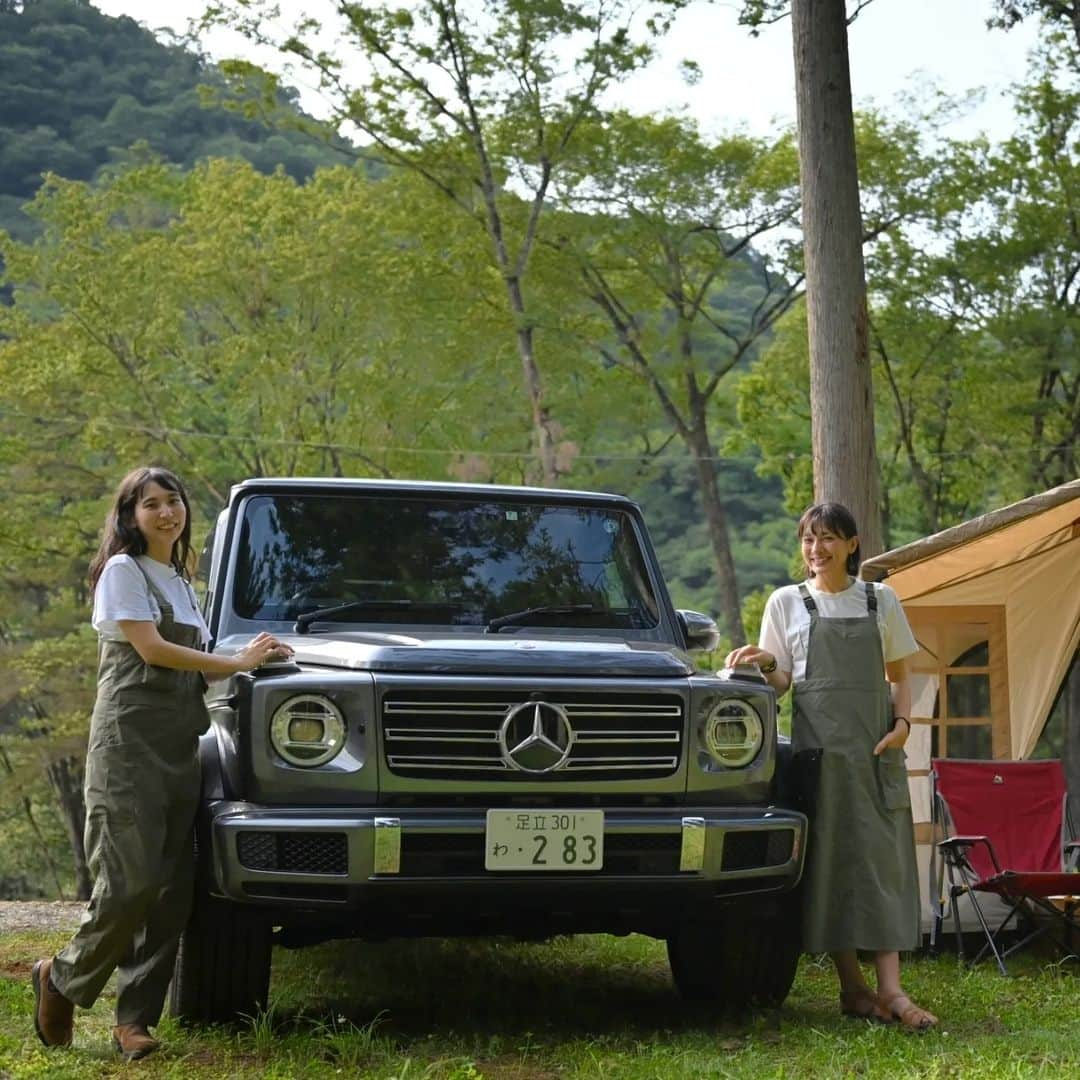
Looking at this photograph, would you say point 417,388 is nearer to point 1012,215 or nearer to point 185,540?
point 1012,215

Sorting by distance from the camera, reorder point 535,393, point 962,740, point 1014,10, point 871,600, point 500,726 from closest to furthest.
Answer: point 500,726
point 871,600
point 962,740
point 1014,10
point 535,393

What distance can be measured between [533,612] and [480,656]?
868 millimetres

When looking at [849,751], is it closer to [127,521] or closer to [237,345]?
[127,521]

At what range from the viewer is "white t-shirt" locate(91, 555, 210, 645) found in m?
5.06

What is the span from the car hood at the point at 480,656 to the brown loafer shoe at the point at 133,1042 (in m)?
1.18

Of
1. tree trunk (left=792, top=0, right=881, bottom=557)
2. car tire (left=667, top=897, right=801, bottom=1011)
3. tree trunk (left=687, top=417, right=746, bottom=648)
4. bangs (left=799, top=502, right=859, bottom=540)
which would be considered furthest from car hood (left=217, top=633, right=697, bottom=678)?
Result: tree trunk (left=687, top=417, right=746, bottom=648)

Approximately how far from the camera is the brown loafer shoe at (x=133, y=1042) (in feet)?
16.4

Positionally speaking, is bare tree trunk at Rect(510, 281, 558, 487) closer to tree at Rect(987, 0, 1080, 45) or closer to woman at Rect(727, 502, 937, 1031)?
tree at Rect(987, 0, 1080, 45)

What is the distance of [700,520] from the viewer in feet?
140

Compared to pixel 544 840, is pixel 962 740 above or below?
below

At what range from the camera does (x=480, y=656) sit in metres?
5.12

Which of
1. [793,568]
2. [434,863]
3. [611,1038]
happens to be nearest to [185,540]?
[434,863]

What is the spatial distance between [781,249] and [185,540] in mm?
23238

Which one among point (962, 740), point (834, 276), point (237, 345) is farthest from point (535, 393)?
point (834, 276)
